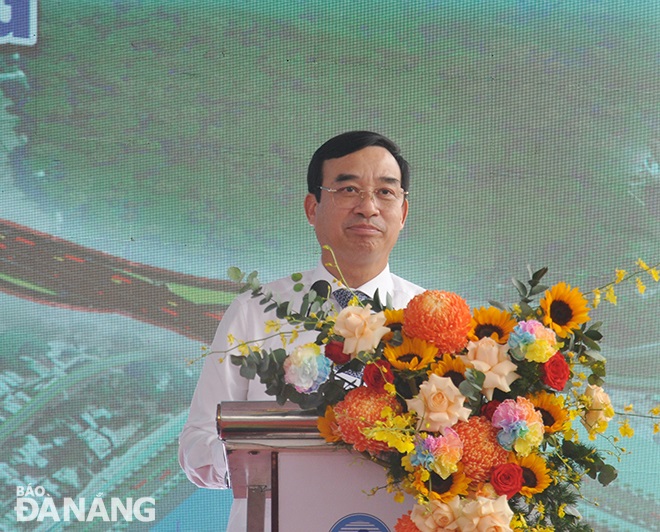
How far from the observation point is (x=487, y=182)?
11.2ft

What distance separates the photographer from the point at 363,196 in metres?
2.42

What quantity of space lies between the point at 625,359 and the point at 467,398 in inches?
83.8

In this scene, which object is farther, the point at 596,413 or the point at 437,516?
the point at 596,413

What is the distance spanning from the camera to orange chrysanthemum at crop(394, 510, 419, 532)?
132cm

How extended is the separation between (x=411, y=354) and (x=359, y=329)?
3.0 inches

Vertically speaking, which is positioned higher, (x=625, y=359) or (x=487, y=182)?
(x=487, y=182)

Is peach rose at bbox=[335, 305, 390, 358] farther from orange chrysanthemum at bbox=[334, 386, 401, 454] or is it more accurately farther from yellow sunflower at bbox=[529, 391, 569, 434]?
yellow sunflower at bbox=[529, 391, 569, 434]

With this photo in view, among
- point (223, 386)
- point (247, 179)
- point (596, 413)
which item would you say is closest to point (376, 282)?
point (223, 386)

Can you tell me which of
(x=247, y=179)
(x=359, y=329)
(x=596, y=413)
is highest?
(x=247, y=179)

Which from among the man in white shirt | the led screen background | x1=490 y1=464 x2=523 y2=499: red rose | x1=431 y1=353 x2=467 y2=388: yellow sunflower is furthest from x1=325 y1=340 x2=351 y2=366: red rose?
the led screen background

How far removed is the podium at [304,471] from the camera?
137 centimetres

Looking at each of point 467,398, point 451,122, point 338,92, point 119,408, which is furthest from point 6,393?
point 467,398

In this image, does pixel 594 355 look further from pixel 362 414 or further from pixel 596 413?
pixel 362 414

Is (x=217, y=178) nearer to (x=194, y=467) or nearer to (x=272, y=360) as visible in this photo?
(x=194, y=467)
